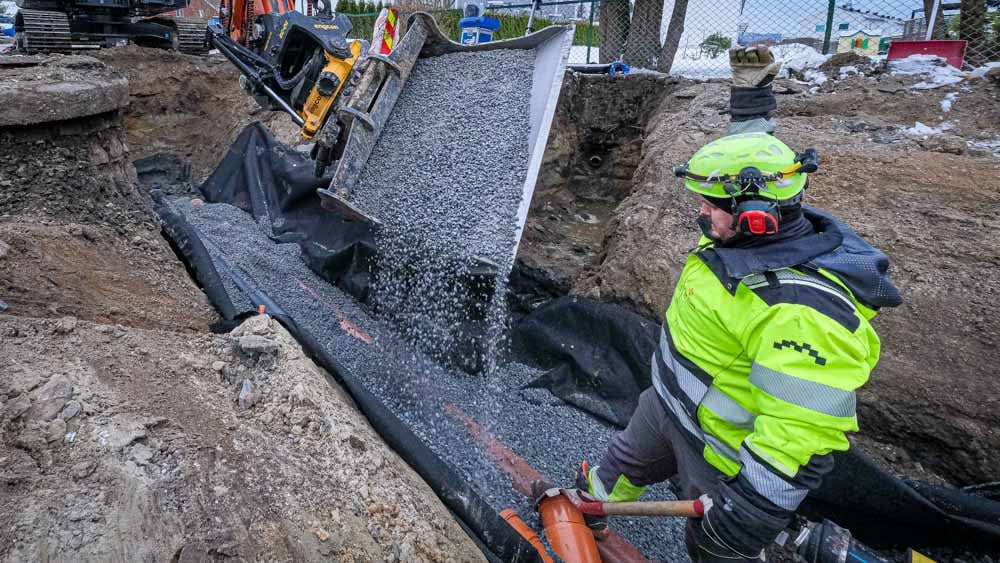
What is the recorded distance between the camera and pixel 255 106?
8062 millimetres

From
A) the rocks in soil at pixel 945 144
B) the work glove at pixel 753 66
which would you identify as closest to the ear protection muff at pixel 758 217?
the work glove at pixel 753 66

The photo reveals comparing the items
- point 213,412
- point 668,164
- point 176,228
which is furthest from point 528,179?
point 176,228

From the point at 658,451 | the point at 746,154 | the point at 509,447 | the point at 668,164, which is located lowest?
the point at 509,447

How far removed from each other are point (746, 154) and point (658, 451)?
1139mm

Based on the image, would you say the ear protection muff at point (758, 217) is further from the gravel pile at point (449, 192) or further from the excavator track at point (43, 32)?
the excavator track at point (43, 32)

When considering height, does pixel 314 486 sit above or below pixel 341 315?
above

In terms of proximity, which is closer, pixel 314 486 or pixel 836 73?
pixel 314 486

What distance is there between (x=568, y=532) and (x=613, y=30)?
8.44 m

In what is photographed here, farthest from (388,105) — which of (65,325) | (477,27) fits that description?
(477,27)

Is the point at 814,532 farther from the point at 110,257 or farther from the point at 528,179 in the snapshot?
the point at 110,257

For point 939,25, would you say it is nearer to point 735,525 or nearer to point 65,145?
point 735,525

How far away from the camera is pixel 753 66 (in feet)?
7.38

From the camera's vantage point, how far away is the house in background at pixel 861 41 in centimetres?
762

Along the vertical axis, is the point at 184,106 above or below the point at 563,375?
above
